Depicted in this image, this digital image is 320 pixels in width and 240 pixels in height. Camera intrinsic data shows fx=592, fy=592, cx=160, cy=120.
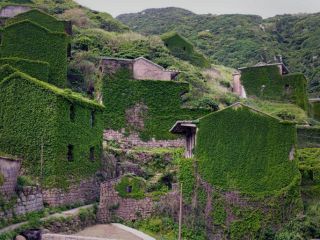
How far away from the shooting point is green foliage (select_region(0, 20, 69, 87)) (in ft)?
138

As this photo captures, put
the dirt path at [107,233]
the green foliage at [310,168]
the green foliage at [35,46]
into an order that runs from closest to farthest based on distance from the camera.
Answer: the dirt path at [107,233]
the green foliage at [310,168]
the green foliage at [35,46]

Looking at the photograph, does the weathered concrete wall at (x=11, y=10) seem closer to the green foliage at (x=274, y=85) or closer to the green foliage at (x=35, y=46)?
the green foliage at (x=35, y=46)

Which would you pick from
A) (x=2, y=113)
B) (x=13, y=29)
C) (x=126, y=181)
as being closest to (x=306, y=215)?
(x=126, y=181)

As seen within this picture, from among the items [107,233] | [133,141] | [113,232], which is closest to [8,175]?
[107,233]

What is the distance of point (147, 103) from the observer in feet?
152

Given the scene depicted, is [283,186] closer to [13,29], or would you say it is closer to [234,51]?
[13,29]

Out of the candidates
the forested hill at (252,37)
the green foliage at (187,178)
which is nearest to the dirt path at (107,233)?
the green foliage at (187,178)

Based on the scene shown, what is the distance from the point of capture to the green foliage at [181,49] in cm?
6384

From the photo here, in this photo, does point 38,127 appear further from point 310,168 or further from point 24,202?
point 310,168

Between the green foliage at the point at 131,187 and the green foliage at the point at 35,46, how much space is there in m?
10.8

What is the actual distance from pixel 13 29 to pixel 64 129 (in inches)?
500

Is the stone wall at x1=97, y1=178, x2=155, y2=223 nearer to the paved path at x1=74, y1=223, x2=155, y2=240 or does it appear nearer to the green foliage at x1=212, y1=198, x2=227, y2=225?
the paved path at x1=74, y1=223, x2=155, y2=240

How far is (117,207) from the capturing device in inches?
1348

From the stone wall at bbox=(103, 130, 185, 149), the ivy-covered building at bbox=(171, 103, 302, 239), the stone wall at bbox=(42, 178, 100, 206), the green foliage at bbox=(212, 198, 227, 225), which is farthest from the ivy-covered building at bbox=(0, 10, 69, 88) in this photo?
the green foliage at bbox=(212, 198, 227, 225)
